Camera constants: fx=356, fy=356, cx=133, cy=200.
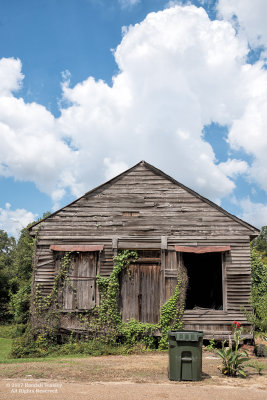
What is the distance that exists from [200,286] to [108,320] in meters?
7.48

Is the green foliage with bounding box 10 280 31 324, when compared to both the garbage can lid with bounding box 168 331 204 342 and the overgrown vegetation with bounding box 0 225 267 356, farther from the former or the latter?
the garbage can lid with bounding box 168 331 204 342

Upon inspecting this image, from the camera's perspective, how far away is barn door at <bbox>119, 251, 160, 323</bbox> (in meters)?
13.0

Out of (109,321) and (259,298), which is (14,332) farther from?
(259,298)

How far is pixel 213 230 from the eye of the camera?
43.8 ft

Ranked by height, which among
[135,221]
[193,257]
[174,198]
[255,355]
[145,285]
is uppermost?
[174,198]

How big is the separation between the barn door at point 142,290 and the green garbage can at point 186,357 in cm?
467

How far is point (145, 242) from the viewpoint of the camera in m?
13.3

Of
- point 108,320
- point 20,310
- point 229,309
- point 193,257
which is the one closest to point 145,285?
point 108,320

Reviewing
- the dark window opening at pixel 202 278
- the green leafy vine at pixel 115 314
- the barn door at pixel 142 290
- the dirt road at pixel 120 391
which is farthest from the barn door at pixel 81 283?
the dark window opening at pixel 202 278

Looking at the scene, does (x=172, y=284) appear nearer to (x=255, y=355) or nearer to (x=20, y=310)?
(x=255, y=355)

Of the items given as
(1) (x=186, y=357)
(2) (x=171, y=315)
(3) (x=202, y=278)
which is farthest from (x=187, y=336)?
(3) (x=202, y=278)

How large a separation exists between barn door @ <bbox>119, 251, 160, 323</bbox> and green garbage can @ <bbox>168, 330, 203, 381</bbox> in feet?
15.3

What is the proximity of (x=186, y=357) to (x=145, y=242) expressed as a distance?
18.3 feet

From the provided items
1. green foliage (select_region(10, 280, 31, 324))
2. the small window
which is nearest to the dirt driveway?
the small window
